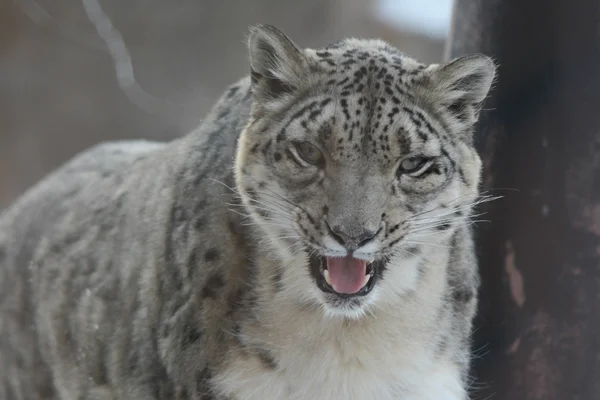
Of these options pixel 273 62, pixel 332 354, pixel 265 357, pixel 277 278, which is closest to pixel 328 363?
pixel 332 354

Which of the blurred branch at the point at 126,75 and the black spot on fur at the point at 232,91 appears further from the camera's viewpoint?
the blurred branch at the point at 126,75

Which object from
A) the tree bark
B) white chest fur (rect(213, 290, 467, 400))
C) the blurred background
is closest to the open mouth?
white chest fur (rect(213, 290, 467, 400))

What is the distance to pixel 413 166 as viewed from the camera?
240 cm

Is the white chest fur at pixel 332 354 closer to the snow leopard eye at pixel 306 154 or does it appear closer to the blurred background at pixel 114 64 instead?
the snow leopard eye at pixel 306 154

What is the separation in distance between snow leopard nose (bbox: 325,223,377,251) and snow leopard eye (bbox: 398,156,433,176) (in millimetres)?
227

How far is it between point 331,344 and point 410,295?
299 millimetres

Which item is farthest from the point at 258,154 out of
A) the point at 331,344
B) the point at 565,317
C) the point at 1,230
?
the point at 1,230

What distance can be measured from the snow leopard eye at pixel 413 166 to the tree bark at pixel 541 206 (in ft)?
2.70

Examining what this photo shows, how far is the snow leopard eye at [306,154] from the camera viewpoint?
2.39m

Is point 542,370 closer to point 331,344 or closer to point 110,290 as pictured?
point 331,344

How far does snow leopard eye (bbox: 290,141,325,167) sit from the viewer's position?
2.39 m

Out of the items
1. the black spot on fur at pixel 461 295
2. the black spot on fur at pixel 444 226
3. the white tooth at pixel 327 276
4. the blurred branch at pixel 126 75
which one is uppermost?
the blurred branch at pixel 126 75

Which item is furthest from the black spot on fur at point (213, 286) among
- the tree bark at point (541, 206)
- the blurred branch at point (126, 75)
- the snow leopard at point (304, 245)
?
the blurred branch at point (126, 75)

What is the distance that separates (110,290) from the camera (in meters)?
3.28
